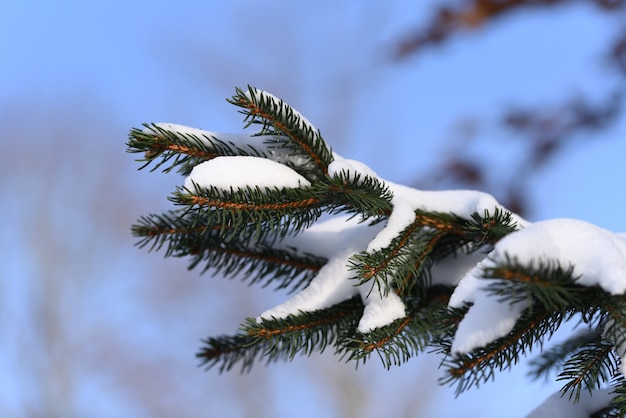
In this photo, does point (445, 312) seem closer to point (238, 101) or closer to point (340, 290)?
point (340, 290)

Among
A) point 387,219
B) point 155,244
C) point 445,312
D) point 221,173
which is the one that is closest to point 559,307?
point 445,312

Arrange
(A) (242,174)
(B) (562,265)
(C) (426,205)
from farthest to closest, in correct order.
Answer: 1. (C) (426,205)
2. (A) (242,174)
3. (B) (562,265)

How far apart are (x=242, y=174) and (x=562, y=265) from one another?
12.1 inches

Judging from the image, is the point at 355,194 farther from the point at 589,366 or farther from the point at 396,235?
the point at 589,366

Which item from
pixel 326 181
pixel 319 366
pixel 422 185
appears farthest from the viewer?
pixel 319 366

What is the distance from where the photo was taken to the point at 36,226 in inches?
220

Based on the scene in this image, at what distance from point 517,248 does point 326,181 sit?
0.91ft

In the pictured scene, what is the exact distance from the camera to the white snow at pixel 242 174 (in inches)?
25.3

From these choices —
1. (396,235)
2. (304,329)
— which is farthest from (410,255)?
(304,329)

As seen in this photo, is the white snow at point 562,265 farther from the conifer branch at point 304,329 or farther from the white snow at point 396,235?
the conifer branch at point 304,329

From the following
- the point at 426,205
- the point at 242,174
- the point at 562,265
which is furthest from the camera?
the point at 426,205

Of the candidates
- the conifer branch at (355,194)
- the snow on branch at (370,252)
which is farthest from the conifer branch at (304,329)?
the conifer branch at (355,194)

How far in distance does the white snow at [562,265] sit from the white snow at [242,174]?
0.22 m

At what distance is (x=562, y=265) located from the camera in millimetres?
529
